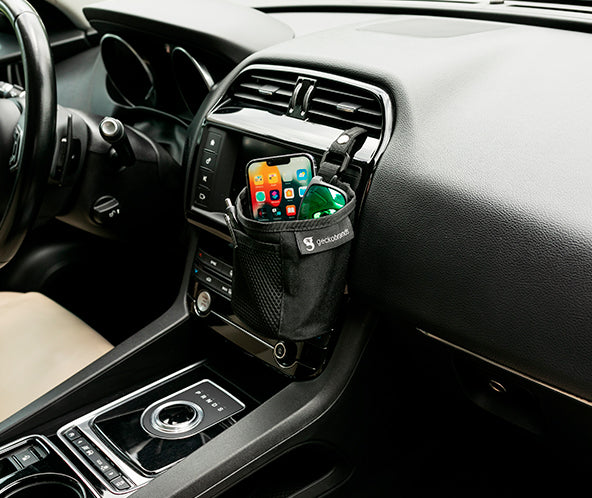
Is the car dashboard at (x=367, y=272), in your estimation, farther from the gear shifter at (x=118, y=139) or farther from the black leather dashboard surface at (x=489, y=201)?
the gear shifter at (x=118, y=139)

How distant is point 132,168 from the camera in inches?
58.0

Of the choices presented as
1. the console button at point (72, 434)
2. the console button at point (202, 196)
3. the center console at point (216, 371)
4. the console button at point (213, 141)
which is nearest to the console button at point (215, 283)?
the center console at point (216, 371)

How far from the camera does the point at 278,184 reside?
98 centimetres

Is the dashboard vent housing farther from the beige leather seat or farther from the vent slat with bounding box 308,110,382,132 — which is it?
the beige leather seat

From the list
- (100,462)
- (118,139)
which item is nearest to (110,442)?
(100,462)

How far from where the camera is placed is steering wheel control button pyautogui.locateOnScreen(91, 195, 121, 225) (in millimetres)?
1450

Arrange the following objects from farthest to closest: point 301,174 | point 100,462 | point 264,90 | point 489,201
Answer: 1. point 264,90
2. point 100,462
3. point 301,174
4. point 489,201

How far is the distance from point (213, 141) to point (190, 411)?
50 cm

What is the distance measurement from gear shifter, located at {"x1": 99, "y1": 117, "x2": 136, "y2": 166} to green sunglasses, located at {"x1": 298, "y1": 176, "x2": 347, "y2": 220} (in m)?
0.57

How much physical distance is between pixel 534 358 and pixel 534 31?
642 mm

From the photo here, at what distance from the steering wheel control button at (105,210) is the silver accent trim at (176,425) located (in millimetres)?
456

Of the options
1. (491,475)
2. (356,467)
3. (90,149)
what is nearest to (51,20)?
(90,149)

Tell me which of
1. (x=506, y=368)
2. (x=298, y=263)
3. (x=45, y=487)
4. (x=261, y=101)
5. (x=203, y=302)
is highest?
(x=261, y=101)

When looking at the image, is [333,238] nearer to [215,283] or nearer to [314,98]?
[314,98]
